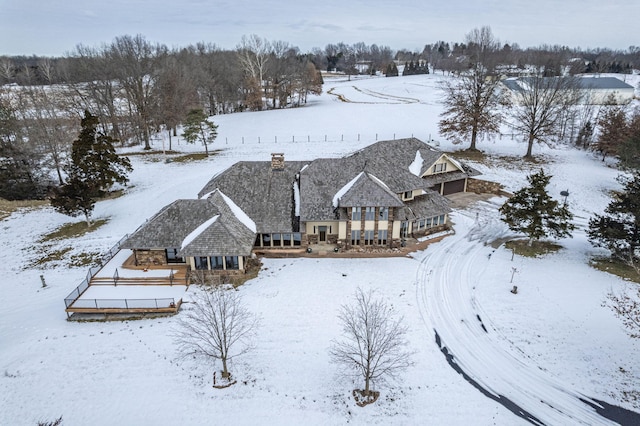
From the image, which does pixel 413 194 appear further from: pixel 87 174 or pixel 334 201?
pixel 87 174

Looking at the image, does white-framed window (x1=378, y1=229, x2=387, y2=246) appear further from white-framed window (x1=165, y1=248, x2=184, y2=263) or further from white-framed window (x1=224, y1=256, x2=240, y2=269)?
white-framed window (x1=165, y1=248, x2=184, y2=263)

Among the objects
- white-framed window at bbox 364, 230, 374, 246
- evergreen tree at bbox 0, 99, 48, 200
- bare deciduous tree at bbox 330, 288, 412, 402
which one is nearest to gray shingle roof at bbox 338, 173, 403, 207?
white-framed window at bbox 364, 230, 374, 246

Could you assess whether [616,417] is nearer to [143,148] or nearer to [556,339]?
[556,339]

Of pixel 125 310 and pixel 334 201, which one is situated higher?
pixel 334 201

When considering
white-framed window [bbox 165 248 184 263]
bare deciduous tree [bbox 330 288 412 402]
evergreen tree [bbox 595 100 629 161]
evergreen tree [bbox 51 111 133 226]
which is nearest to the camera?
bare deciduous tree [bbox 330 288 412 402]

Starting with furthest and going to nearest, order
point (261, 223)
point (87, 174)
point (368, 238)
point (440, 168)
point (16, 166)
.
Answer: point (16, 166)
point (440, 168)
point (87, 174)
point (368, 238)
point (261, 223)

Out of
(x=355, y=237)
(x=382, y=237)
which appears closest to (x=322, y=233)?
(x=355, y=237)

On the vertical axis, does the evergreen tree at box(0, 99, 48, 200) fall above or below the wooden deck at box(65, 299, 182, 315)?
above

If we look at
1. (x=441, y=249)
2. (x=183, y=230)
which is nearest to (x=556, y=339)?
(x=441, y=249)
